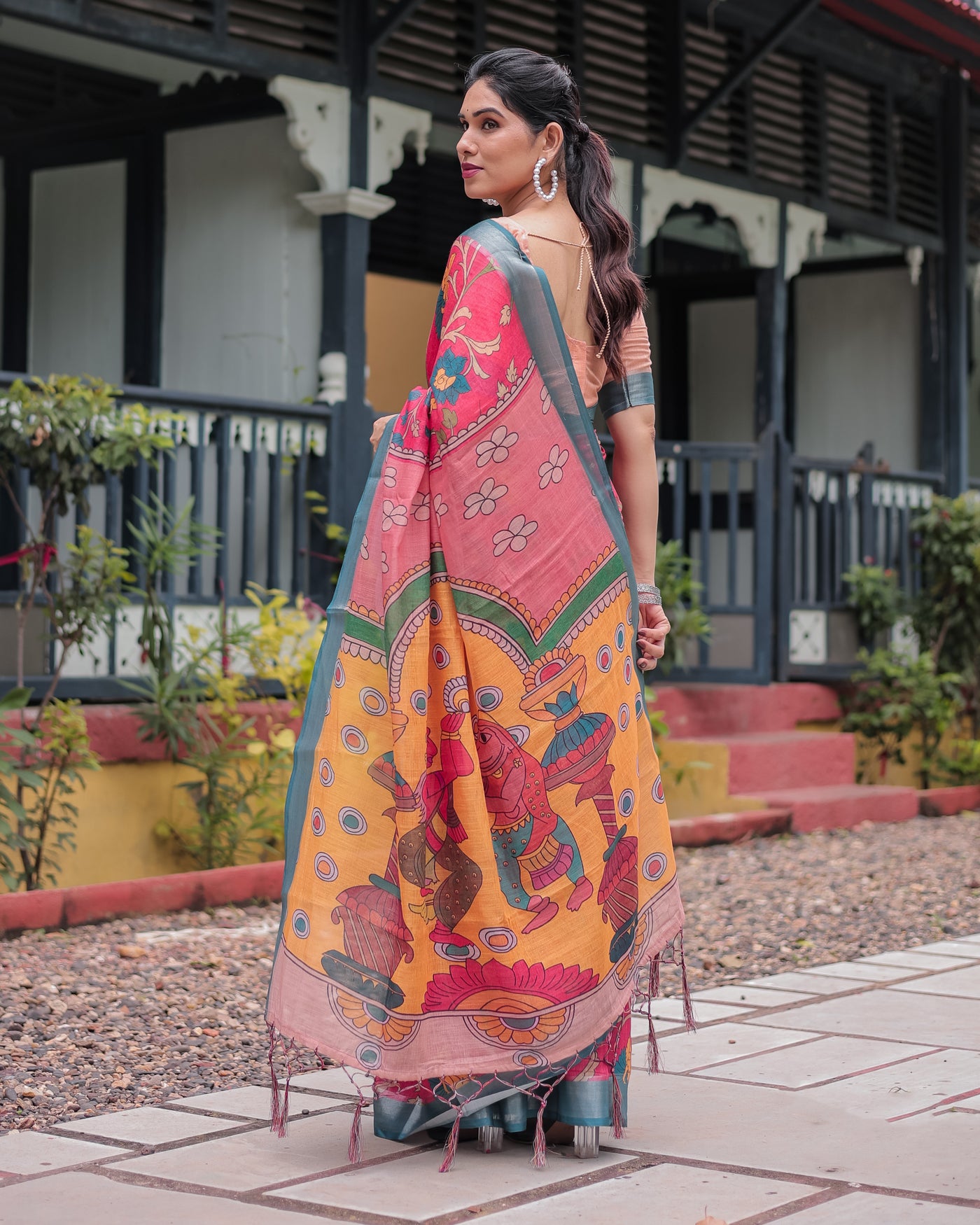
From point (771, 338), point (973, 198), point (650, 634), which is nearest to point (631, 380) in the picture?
point (650, 634)

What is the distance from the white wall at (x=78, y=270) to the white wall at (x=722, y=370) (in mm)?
4878

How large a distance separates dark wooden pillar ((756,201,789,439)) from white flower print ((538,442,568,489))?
6.91 metres

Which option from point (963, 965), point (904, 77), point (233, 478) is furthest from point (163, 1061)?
point (904, 77)

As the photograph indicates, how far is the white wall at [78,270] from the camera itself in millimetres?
8828

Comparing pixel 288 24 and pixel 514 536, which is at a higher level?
pixel 288 24

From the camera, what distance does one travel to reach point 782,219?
10.5 metres

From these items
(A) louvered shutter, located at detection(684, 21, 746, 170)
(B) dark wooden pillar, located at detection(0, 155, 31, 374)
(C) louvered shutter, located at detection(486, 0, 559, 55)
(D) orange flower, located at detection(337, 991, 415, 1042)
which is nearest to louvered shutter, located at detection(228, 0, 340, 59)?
(C) louvered shutter, located at detection(486, 0, 559, 55)

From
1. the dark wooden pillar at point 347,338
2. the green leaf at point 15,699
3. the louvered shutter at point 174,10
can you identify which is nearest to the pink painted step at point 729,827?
the dark wooden pillar at point 347,338

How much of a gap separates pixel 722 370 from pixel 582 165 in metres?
9.20

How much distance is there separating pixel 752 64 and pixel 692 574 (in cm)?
271

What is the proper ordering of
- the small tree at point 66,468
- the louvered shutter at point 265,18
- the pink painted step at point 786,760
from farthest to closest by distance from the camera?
the pink painted step at point 786,760, the louvered shutter at point 265,18, the small tree at point 66,468

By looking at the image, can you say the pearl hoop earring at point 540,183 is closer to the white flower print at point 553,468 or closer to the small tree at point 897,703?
the white flower print at point 553,468

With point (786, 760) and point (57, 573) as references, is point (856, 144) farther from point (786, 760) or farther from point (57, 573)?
point (57, 573)

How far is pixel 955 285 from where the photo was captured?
1177cm
